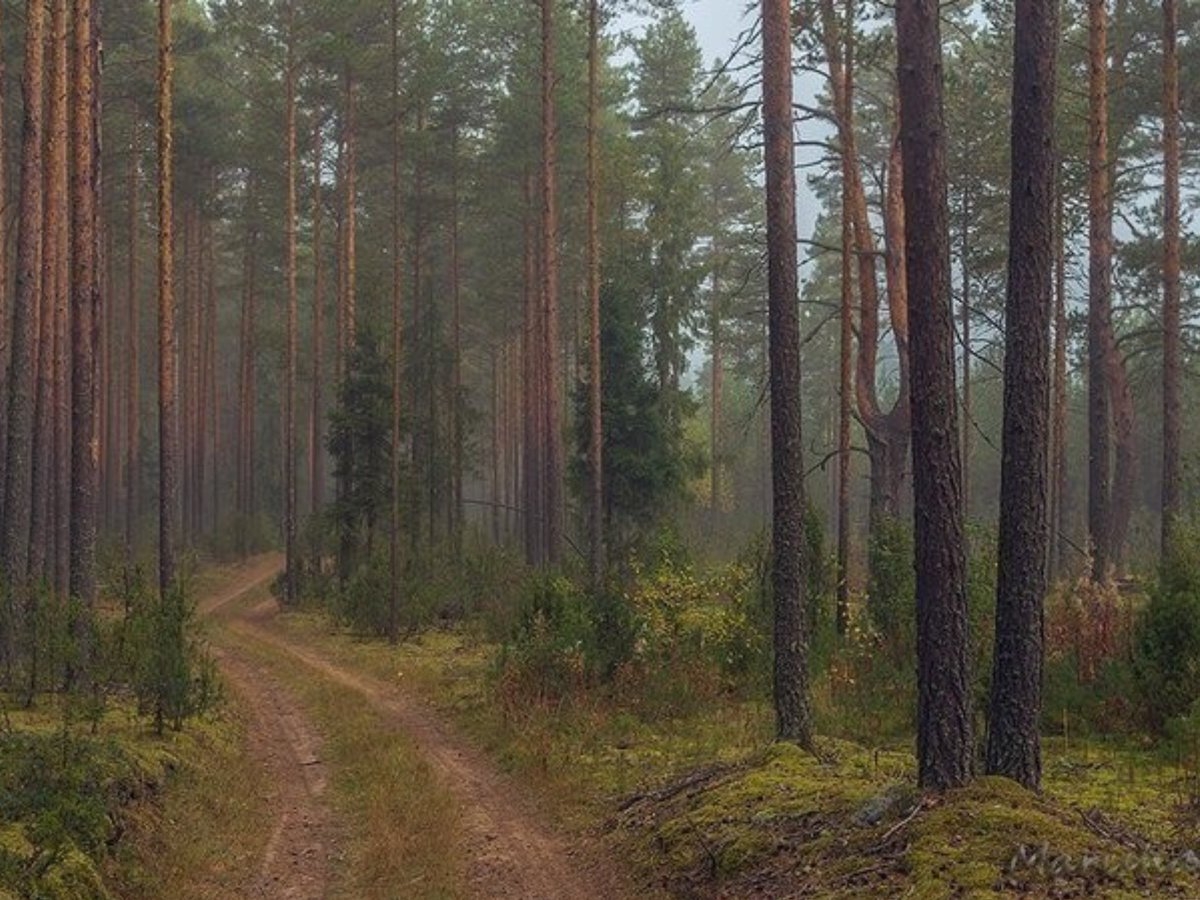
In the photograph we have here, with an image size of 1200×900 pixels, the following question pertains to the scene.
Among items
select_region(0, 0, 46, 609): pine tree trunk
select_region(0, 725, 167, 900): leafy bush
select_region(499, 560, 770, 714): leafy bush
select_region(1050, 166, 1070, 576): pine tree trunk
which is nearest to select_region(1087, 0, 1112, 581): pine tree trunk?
select_region(1050, 166, 1070, 576): pine tree trunk

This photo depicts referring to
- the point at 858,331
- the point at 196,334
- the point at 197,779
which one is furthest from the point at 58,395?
the point at 196,334

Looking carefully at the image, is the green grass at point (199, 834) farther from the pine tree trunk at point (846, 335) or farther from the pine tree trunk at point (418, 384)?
the pine tree trunk at point (418, 384)

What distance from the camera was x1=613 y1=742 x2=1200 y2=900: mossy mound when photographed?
582cm

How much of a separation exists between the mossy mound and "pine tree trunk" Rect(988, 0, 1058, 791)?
523 mm

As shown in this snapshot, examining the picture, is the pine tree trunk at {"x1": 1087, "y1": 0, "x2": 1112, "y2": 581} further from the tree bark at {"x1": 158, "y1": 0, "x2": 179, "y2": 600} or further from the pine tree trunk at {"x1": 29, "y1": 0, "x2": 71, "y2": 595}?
the pine tree trunk at {"x1": 29, "y1": 0, "x2": 71, "y2": 595}

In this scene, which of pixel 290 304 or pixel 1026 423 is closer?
pixel 1026 423

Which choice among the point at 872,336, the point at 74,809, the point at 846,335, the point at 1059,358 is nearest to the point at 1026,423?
the point at 74,809

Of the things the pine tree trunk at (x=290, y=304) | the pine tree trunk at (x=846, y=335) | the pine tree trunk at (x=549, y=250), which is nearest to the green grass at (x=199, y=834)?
the pine tree trunk at (x=846, y=335)

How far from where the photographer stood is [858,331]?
65.4 feet

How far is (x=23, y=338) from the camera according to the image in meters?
14.4

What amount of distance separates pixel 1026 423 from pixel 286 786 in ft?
27.7

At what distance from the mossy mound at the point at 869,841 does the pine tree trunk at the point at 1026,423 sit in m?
0.52

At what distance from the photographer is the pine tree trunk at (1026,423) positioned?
702 cm

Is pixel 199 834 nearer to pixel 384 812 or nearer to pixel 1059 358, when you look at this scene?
pixel 384 812
